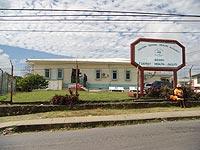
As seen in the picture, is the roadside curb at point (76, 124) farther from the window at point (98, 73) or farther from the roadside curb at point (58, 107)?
the window at point (98, 73)

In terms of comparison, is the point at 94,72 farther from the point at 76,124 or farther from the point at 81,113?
the point at 76,124

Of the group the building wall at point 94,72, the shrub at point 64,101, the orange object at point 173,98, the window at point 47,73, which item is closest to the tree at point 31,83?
the window at point 47,73

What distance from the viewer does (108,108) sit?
18.8 metres

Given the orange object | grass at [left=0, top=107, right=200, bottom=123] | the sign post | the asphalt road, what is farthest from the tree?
the asphalt road

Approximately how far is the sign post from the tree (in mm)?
17659

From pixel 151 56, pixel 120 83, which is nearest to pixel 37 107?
pixel 151 56

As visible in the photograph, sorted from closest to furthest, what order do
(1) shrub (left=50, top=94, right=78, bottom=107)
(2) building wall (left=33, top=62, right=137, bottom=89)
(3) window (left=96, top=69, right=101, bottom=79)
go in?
1. (1) shrub (left=50, top=94, right=78, bottom=107)
2. (2) building wall (left=33, top=62, right=137, bottom=89)
3. (3) window (left=96, top=69, right=101, bottom=79)

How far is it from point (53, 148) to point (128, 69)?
39.2 metres

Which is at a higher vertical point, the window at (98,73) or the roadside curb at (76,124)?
the window at (98,73)

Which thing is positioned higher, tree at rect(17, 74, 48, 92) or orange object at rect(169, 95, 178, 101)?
tree at rect(17, 74, 48, 92)

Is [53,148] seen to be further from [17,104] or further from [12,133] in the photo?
[17,104]

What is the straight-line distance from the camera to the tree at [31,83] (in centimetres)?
3920

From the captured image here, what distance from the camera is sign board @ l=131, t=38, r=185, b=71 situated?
75.7 ft

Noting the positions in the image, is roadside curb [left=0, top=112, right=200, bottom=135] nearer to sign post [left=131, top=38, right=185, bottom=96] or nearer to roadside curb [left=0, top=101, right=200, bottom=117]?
roadside curb [left=0, top=101, right=200, bottom=117]
